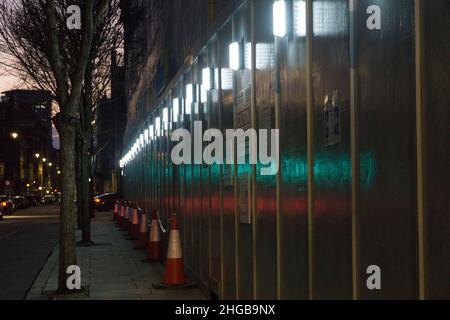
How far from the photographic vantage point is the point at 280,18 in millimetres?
6137

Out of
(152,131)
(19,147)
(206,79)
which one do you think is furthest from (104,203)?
A: (19,147)

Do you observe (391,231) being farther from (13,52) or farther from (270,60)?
(13,52)

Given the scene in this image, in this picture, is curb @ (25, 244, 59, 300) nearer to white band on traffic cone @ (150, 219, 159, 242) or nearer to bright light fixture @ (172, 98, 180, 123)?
white band on traffic cone @ (150, 219, 159, 242)

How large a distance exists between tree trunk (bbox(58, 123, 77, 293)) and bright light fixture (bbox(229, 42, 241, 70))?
4.36 metres

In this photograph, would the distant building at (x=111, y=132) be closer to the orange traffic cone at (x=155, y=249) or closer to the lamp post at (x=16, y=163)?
the lamp post at (x=16, y=163)

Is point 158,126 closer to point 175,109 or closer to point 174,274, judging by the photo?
point 175,109

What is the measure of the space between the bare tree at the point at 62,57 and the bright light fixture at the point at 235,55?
13.6ft

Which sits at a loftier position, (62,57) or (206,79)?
(62,57)

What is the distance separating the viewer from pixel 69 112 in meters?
11.9

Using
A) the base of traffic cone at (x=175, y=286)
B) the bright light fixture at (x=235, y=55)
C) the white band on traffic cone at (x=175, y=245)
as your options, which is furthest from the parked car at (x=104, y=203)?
the bright light fixture at (x=235, y=55)

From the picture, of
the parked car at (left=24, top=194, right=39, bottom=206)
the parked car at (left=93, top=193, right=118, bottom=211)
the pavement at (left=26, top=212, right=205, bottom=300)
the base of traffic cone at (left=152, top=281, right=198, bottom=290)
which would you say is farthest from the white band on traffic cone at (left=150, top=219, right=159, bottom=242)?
the parked car at (left=24, top=194, right=39, bottom=206)

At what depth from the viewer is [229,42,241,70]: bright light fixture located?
315 inches

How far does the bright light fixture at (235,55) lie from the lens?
800cm

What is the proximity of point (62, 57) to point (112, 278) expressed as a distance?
10807 millimetres
